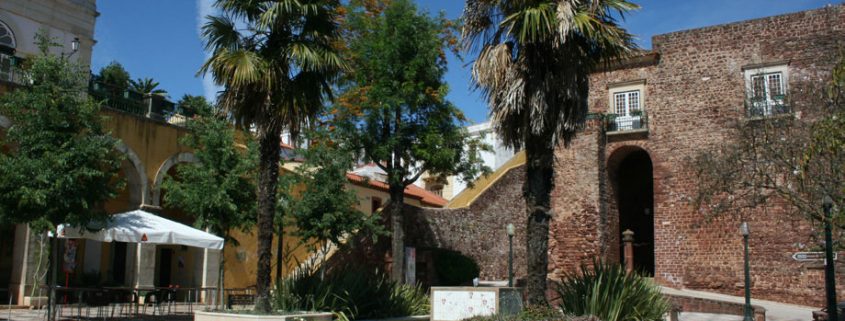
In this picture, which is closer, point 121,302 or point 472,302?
point 472,302

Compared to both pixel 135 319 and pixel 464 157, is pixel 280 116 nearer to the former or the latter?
pixel 135 319

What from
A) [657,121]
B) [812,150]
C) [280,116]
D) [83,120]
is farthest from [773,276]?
[83,120]

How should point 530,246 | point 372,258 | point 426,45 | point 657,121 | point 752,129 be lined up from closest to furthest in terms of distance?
Result: 1. point 530,246
2. point 752,129
3. point 426,45
4. point 372,258
5. point 657,121

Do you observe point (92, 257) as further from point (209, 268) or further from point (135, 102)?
point (135, 102)

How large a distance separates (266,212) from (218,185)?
229 inches

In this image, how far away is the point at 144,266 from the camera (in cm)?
2189

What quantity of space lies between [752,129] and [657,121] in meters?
9.50

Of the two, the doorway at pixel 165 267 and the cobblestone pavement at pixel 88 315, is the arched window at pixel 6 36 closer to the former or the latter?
the doorway at pixel 165 267

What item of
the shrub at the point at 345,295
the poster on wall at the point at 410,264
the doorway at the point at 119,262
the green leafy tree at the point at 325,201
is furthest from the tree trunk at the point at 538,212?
the doorway at the point at 119,262

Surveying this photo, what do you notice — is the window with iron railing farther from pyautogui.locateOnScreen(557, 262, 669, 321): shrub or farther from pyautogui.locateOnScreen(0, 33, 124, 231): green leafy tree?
pyautogui.locateOnScreen(0, 33, 124, 231): green leafy tree

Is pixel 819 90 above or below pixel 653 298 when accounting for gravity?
above

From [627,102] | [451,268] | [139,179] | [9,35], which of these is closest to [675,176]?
[627,102]

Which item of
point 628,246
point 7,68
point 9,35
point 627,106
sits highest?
point 627,106

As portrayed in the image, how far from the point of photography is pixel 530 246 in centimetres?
1328
